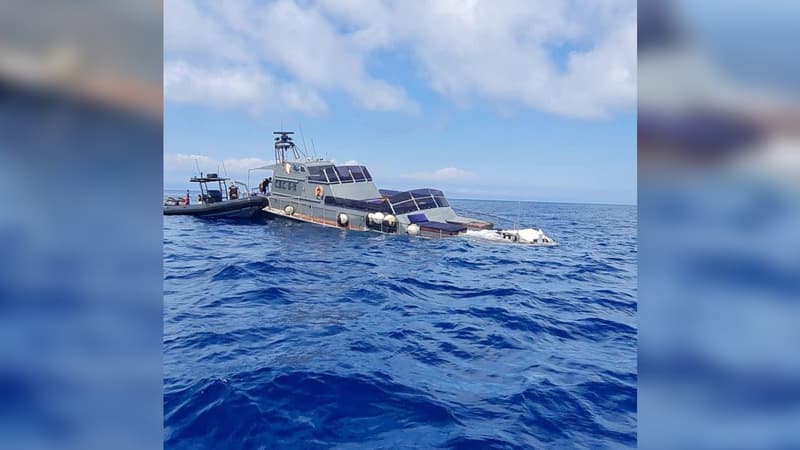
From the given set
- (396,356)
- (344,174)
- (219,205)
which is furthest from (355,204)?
(396,356)

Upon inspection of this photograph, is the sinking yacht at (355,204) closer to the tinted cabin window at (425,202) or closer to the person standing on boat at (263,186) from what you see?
the tinted cabin window at (425,202)

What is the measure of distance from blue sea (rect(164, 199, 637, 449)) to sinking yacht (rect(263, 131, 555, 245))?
24.9ft

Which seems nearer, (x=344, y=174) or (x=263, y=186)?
(x=344, y=174)

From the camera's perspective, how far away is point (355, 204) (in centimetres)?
2417
